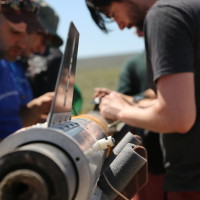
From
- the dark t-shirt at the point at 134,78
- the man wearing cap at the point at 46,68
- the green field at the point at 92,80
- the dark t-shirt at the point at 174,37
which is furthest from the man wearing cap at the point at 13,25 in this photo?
the green field at the point at 92,80

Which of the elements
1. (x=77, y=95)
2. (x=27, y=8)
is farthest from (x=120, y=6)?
(x=27, y=8)

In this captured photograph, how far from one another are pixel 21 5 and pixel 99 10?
3.56 ft

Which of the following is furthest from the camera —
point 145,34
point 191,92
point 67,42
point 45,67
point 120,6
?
point 45,67

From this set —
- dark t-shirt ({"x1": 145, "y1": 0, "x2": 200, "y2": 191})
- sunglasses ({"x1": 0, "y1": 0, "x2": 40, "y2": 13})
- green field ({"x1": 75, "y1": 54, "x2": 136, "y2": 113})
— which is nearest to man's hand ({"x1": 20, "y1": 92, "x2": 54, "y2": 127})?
sunglasses ({"x1": 0, "y1": 0, "x2": 40, "y2": 13})

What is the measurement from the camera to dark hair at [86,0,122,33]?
86.3 inches

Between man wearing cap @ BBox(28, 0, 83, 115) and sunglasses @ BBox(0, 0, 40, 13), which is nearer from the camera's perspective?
sunglasses @ BBox(0, 0, 40, 13)

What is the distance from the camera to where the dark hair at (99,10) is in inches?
86.3

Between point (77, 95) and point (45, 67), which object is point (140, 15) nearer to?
point (77, 95)

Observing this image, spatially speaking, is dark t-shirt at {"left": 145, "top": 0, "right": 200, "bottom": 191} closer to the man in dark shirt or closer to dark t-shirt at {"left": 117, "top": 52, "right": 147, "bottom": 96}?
the man in dark shirt

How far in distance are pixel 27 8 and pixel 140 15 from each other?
4.41 ft

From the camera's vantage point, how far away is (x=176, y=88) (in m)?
1.74

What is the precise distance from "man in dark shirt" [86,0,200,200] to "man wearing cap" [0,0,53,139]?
0.81 meters

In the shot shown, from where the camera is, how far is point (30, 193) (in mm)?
828

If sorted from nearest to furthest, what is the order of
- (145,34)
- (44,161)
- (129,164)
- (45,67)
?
(44,161)
(129,164)
(145,34)
(45,67)
